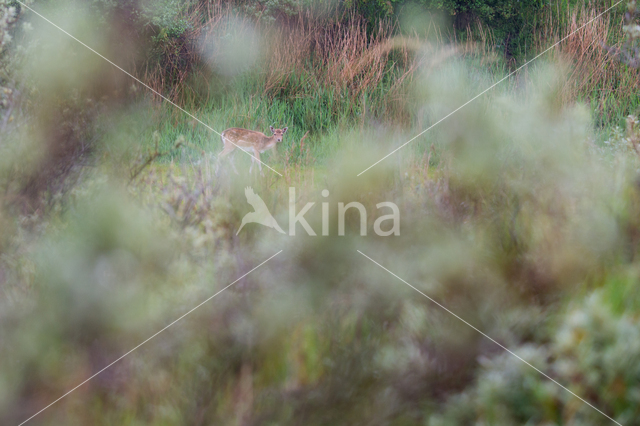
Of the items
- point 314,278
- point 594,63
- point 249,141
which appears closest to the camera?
point 314,278

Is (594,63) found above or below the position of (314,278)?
above

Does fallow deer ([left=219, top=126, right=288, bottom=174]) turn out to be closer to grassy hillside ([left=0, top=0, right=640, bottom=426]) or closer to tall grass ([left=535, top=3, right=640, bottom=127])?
grassy hillside ([left=0, top=0, right=640, bottom=426])

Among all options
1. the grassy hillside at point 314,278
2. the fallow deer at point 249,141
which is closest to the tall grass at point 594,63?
the grassy hillside at point 314,278

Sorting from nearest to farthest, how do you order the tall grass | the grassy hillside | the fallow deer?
the grassy hillside
the fallow deer
the tall grass

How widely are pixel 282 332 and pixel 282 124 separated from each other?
2344mm

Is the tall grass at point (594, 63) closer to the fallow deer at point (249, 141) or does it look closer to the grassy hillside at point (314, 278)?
the grassy hillside at point (314, 278)

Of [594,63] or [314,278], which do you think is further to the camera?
[594,63]

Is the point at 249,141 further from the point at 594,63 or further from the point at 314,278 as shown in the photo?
the point at 594,63

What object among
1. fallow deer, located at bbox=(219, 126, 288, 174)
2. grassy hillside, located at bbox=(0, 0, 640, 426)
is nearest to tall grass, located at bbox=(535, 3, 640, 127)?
grassy hillside, located at bbox=(0, 0, 640, 426)

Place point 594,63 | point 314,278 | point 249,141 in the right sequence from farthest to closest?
point 594,63 < point 249,141 < point 314,278

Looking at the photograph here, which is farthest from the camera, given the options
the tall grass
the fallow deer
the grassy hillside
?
the tall grass

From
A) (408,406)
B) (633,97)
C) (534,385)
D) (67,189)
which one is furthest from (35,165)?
(633,97)

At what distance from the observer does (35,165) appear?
2.00 meters

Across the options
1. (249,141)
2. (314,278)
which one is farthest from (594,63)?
(314,278)
